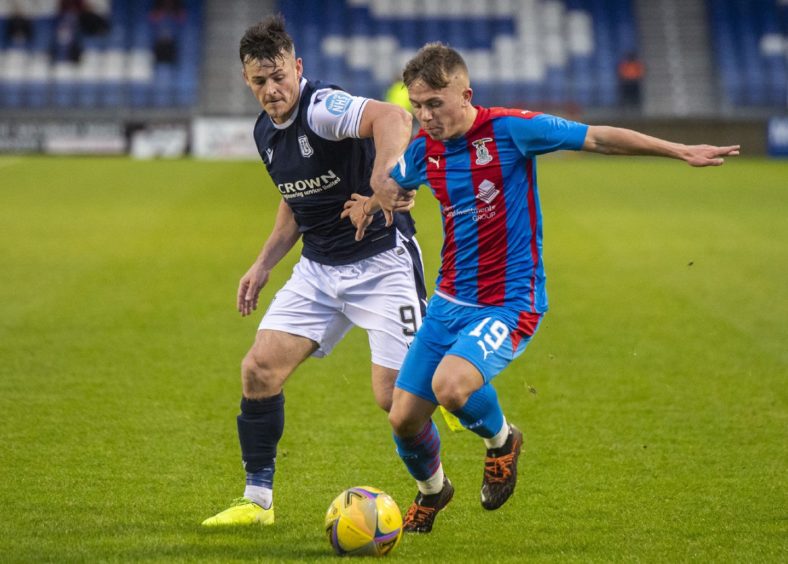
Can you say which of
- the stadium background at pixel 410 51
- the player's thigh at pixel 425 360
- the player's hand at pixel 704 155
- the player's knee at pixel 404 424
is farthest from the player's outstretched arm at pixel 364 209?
the stadium background at pixel 410 51

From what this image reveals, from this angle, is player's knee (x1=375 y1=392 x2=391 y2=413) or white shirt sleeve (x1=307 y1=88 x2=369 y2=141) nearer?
white shirt sleeve (x1=307 y1=88 x2=369 y2=141)

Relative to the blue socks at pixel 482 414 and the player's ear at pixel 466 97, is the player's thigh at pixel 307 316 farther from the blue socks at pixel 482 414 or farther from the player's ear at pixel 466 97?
the player's ear at pixel 466 97

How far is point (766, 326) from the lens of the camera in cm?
1002

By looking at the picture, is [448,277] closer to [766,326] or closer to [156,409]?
[156,409]

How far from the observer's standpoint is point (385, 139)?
16.4 ft

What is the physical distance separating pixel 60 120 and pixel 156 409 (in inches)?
982

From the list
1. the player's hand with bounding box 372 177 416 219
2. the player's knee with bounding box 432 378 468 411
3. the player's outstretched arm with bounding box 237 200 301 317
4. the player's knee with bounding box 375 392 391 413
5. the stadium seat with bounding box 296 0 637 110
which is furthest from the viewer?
the stadium seat with bounding box 296 0 637 110

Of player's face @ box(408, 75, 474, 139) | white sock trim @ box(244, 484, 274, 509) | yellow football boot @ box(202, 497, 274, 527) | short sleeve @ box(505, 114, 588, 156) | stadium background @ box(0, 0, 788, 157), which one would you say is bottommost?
yellow football boot @ box(202, 497, 274, 527)

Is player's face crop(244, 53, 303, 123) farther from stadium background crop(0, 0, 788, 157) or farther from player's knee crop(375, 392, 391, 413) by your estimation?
stadium background crop(0, 0, 788, 157)

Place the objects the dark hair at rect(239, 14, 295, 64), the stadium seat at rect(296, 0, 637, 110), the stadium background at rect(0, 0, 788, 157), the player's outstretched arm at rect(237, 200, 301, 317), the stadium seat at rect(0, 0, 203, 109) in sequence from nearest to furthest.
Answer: the dark hair at rect(239, 14, 295, 64) → the player's outstretched arm at rect(237, 200, 301, 317) → the stadium seat at rect(0, 0, 203, 109) → the stadium background at rect(0, 0, 788, 157) → the stadium seat at rect(296, 0, 637, 110)

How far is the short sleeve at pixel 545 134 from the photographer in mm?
4836

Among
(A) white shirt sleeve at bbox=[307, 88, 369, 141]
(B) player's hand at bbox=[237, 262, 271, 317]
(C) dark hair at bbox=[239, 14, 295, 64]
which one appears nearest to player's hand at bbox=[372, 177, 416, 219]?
(A) white shirt sleeve at bbox=[307, 88, 369, 141]

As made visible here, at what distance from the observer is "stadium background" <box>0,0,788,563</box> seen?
508 centimetres

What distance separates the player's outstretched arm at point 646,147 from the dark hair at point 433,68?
0.59m
